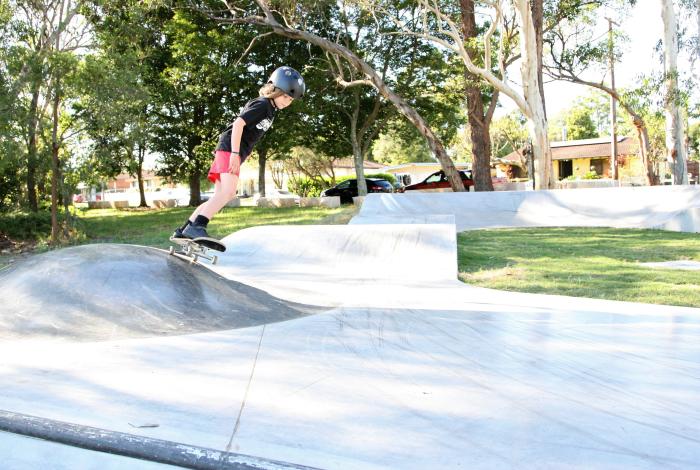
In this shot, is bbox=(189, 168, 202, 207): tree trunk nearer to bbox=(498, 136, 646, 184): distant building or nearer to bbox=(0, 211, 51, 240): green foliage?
bbox=(0, 211, 51, 240): green foliage

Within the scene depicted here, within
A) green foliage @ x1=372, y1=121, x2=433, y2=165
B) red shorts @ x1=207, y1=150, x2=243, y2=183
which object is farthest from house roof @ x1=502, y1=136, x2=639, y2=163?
red shorts @ x1=207, y1=150, x2=243, y2=183

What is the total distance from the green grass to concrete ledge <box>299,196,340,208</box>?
1089 cm

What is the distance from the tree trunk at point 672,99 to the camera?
2069cm

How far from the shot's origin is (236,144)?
5113 millimetres

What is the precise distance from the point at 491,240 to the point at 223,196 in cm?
780

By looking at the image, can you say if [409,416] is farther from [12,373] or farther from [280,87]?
[280,87]

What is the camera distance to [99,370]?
9.84 ft

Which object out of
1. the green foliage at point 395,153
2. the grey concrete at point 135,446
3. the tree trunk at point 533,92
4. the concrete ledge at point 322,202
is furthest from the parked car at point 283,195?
the green foliage at point 395,153

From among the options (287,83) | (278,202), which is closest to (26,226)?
(278,202)

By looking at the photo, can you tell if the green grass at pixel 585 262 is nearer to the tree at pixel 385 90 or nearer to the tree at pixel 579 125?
the tree at pixel 385 90

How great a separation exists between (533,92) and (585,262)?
1112 cm

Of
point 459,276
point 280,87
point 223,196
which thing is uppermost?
point 280,87

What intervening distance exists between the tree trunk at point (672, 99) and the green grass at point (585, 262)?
986cm

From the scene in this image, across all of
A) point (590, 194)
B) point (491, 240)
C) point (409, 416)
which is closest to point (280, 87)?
point (409, 416)
